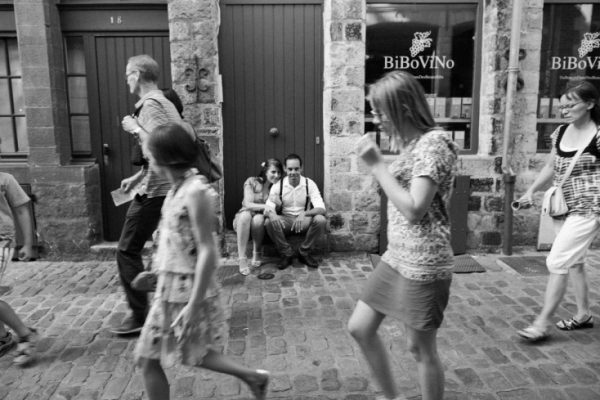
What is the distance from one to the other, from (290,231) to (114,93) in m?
2.55

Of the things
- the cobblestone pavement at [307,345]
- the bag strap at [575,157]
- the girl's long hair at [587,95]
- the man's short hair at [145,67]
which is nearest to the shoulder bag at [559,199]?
the bag strap at [575,157]

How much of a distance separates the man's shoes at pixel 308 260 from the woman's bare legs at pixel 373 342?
2917mm

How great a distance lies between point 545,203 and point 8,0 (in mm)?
5705

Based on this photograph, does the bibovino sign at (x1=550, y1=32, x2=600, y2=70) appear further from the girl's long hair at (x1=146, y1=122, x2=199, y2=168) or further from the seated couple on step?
the girl's long hair at (x1=146, y1=122, x2=199, y2=168)

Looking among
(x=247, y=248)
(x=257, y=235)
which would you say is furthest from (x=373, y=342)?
(x=247, y=248)

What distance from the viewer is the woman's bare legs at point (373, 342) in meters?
2.38

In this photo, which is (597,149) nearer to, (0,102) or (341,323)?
(341,323)

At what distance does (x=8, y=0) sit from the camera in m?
5.61

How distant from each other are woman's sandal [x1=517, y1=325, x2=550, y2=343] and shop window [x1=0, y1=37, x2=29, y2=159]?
5501 mm

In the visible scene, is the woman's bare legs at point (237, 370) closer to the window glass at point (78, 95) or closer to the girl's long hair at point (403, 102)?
the girl's long hair at point (403, 102)

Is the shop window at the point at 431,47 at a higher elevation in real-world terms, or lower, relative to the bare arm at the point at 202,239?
higher

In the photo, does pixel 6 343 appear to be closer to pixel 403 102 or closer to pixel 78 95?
pixel 403 102

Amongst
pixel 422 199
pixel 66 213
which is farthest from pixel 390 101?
pixel 66 213

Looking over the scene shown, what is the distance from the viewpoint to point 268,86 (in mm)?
5887
